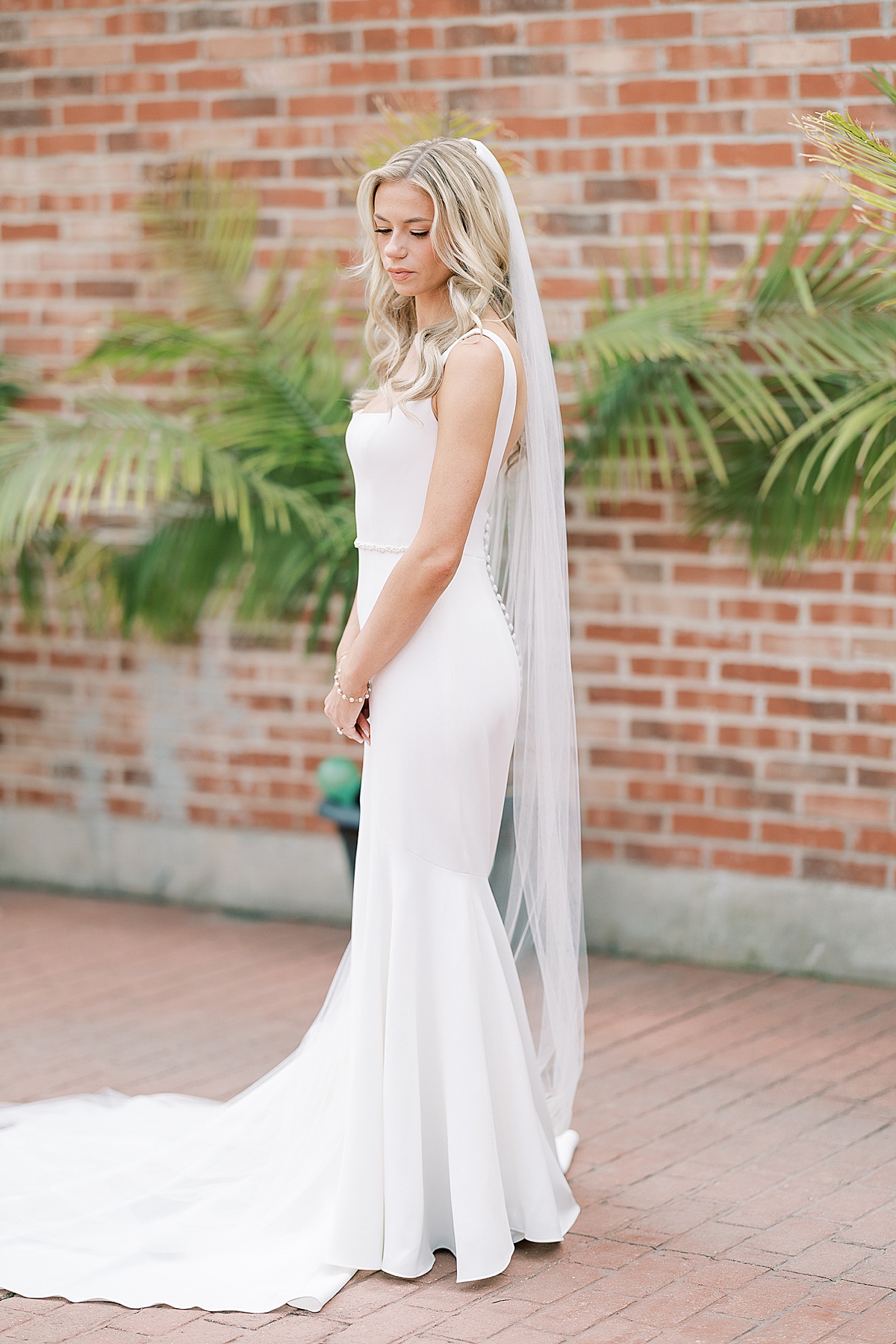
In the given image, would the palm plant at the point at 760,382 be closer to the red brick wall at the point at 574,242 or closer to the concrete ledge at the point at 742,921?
the red brick wall at the point at 574,242

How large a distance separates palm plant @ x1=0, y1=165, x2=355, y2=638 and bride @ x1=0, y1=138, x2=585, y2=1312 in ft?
5.81

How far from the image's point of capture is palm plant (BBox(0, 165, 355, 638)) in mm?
5211

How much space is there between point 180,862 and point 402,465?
11.2 feet

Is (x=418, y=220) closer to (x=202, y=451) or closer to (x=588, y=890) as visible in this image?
(x=202, y=451)

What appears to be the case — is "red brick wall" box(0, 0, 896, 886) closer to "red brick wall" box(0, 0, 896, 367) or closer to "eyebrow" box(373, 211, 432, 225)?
"red brick wall" box(0, 0, 896, 367)

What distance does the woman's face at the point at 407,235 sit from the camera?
3162 millimetres

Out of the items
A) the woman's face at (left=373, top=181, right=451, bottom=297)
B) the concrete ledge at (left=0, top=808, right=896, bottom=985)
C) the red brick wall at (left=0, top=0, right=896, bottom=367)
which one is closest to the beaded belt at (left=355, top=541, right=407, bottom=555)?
the woman's face at (left=373, top=181, right=451, bottom=297)

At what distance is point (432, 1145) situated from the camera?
327 centimetres

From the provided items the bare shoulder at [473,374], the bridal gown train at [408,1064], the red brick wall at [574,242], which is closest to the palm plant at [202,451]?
the red brick wall at [574,242]

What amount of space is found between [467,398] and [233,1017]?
247cm

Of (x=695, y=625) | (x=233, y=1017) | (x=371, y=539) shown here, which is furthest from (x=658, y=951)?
(x=371, y=539)

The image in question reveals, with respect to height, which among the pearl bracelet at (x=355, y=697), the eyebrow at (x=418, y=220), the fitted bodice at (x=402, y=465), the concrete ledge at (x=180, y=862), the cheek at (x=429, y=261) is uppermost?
the eyebrow at (x=418, y=220)

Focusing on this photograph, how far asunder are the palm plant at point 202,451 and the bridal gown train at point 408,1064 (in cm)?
184

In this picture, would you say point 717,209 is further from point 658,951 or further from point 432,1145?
point 432,1145
